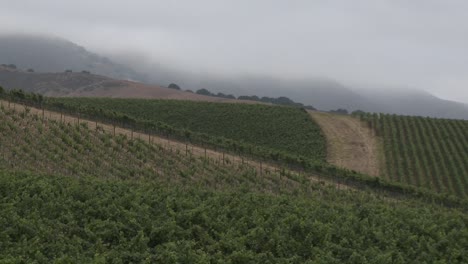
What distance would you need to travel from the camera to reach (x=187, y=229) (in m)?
19.6

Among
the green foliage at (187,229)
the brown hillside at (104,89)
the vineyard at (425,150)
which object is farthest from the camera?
the brown hillside at (104,89)

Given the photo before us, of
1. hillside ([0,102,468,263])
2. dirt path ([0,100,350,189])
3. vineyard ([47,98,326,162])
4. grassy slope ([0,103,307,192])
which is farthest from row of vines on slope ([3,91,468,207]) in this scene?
hillside ([0,102,468,263])

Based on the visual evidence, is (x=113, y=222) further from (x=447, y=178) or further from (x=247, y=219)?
(x=447, y=178)

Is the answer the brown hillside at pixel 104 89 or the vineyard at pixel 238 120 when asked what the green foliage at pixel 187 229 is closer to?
the vineyard at pixel 238 120

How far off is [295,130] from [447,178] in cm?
2237

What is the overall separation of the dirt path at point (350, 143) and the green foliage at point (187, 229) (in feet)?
100.0

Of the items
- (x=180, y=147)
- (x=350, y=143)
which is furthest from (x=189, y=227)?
(x=350, y=143)

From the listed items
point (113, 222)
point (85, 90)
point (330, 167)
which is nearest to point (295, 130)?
point (330, 167)

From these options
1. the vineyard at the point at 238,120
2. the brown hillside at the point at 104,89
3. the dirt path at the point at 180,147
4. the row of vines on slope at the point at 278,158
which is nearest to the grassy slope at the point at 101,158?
the dirt path at the point at 180,147

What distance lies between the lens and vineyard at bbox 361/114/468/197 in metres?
51.3

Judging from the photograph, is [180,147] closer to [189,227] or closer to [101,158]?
[101,158]

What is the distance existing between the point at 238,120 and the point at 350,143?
1710 cm

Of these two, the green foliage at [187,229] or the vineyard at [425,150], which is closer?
the green foliage at [187,229]

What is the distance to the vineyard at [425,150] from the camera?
5128 cm
